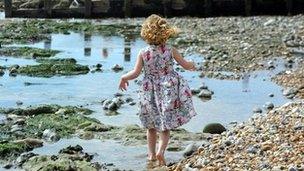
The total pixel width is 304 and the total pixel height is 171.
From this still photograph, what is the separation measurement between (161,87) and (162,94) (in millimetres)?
91

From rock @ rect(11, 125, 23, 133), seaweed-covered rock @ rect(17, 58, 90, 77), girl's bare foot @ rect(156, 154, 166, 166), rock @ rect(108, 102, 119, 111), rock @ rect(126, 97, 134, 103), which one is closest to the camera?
girl's bare foot @ rect(156, 154, 166, 166)

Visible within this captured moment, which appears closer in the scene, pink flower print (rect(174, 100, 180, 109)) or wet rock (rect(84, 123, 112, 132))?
pink flower print (rect(174, 100, 180, 109))

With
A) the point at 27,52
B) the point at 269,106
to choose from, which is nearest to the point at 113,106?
the point at 269,106

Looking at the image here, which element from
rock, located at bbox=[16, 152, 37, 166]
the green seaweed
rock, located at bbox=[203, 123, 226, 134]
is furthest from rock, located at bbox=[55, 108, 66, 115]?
the green seaweed

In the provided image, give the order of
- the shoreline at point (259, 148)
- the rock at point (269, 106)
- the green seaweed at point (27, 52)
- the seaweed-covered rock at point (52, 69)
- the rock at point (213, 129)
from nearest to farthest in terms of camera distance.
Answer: the shoreline at point (259, 148)
the rock at point (213, 129)
the rock at point (269, 106)
the seaweed-covered rock at point (52, 69)
the green seaweed at point (27, 52)

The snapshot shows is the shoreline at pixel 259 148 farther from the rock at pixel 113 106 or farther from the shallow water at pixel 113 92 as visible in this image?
the rock at pixel 113 106

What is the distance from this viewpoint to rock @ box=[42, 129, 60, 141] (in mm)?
10659

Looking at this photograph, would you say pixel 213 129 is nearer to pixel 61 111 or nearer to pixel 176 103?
pixel 176 103

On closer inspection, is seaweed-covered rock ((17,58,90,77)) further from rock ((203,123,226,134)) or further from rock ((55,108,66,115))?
rock ((203,123,226,134))

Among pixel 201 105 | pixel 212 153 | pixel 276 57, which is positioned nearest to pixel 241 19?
pixel 276 57

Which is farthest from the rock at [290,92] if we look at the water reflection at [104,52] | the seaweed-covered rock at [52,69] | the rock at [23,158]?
the water reflection at [104,52]

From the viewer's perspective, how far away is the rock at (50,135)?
10659 millimetres

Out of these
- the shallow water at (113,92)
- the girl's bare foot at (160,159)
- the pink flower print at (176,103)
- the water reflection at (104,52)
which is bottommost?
the water reflection at (104,52)

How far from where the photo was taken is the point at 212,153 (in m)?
8.53
